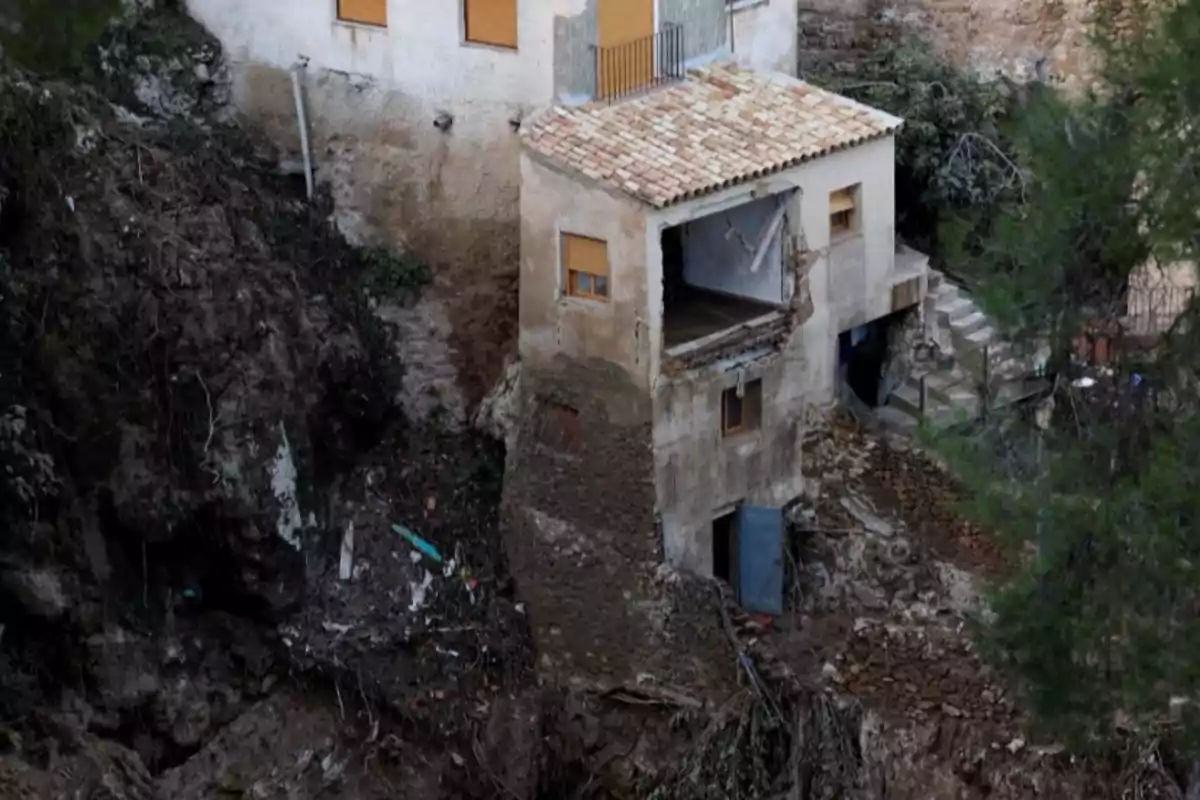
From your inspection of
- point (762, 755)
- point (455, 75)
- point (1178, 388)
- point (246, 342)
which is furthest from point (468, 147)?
point (1178, 388)

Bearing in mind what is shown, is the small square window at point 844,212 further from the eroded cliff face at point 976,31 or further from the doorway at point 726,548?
the eroded cliff face at point 976,31

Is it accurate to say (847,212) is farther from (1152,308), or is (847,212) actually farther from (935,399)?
(1152,308)

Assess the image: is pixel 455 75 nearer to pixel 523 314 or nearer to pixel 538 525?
pixel 523 314

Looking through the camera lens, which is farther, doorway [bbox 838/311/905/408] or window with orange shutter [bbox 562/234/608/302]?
doorway [bbox 838/311/905/408]

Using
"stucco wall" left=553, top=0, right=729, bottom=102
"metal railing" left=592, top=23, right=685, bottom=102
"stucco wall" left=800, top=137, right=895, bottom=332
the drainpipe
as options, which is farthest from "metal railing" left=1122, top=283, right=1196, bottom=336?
the drainpipe

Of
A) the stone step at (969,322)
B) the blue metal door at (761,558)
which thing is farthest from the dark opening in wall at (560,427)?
the stone step at (969,322)

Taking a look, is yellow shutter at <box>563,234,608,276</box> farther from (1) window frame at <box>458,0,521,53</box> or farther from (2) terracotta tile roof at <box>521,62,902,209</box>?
(1) window frame at <box>458,0,521,53</box>
